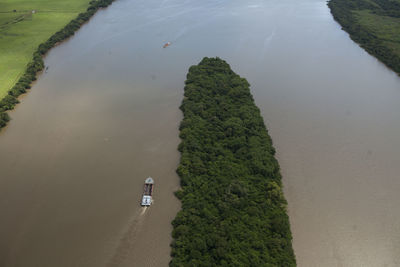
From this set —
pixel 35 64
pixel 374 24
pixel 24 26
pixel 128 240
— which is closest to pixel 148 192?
pixel 128 240

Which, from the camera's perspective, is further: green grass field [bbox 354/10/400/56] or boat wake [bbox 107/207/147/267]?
green grass field [bbox 354/10/400/56]

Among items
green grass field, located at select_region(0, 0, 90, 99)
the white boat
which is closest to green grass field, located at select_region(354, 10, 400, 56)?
the white boat

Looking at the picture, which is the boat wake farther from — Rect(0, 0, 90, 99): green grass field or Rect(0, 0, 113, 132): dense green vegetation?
Rect(0, 0, 90, 99): green grass field

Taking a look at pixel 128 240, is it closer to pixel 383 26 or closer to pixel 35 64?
pixel 35 64

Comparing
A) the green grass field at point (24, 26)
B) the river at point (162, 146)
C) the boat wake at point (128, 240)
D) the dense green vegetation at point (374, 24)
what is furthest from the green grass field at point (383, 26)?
the green grass field at point (24, 26)

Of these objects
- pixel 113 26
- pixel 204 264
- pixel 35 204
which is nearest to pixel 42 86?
pixel 35 204

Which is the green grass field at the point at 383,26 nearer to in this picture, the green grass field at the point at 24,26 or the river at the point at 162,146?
the river at the point at 162,146

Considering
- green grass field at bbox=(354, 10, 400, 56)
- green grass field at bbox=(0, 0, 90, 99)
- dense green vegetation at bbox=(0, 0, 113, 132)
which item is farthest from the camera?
green grass field at bbox=(354, 10, 400, 56)
